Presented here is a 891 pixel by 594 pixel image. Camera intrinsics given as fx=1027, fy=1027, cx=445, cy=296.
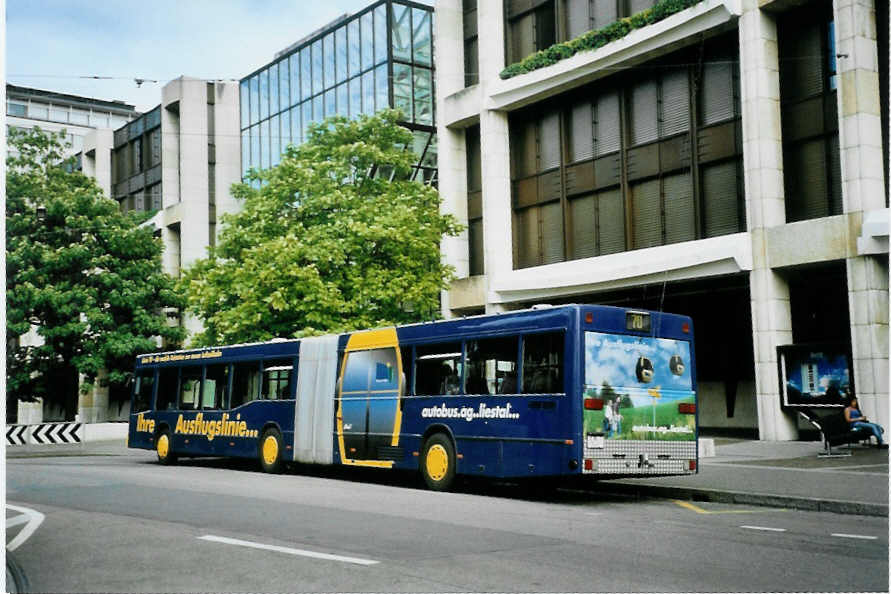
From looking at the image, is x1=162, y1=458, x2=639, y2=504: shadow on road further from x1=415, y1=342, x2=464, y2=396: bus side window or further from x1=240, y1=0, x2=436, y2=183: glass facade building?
x1=240, y1=0, x2=436, y2=183: glass facade building

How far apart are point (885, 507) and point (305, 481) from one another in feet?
32.5

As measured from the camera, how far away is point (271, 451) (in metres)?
20.9

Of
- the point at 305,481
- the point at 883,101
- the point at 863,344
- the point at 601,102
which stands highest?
the point at 601,102

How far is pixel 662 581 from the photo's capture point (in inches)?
300

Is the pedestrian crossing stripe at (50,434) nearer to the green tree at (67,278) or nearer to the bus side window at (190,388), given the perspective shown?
the green tree at (67,278)

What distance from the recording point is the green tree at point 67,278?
40.0m

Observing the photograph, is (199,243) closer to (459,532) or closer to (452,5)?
(452,5)

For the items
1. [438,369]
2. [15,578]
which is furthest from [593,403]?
[15,578]

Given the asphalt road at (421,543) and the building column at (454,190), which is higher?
the building column at (454,190)

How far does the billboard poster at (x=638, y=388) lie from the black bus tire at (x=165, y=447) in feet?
43.0

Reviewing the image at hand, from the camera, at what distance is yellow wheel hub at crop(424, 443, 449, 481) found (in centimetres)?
1641

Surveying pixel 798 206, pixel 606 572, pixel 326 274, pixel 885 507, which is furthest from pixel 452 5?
pixel 606 572

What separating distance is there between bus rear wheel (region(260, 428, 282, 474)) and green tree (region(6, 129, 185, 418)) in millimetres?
21647

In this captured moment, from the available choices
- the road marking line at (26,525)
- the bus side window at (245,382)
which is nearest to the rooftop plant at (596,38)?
the bus side window at (245,382)
